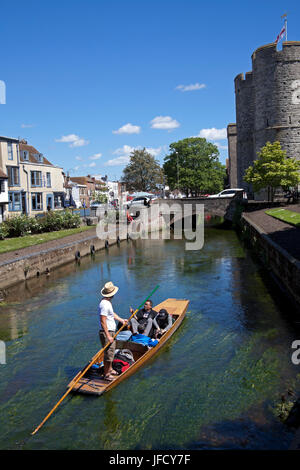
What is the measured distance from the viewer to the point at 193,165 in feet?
270

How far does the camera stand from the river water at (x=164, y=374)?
27.1ft

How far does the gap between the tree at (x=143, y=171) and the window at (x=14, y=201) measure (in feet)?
150

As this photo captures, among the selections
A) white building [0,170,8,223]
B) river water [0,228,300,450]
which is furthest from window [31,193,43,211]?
river water [0,228,300,450]

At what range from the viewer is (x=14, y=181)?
45281 mm

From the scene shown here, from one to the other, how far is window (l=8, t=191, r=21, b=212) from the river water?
25023 millimetres

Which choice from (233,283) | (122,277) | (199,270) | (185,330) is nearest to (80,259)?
(122,277)

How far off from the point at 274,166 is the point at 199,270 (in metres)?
19.6

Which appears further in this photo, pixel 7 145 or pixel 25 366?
pixel 7 145

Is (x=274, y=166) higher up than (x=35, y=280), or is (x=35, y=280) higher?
(x=274, y=166)

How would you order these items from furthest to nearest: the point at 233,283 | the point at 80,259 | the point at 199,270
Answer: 1. the point at 80,259
2. the point at 199,270
3. the point at 233,283

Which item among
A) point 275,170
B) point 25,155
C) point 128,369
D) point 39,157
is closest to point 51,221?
point 25,155

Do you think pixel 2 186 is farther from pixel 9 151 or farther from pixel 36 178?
pixel 36 178
